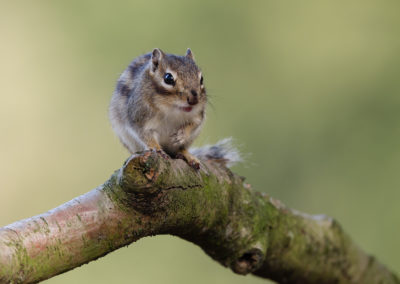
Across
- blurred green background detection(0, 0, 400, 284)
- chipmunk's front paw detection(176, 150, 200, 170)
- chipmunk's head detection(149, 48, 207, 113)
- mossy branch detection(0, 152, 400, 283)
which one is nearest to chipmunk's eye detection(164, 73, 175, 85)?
chipmunk's head detection(149, 48, 207, 113)

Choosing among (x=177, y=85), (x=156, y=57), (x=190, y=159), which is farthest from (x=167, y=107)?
(x=190, y=159)

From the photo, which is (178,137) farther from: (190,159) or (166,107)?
(190,159)

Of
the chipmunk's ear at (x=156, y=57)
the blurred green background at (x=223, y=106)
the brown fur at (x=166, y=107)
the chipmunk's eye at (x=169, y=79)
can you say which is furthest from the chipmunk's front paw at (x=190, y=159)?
the blurred green background at (x=223, y=106)

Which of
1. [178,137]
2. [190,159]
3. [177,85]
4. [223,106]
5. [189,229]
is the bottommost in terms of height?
[189,229]

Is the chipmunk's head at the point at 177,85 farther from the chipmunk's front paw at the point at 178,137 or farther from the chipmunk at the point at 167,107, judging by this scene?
the chipmunk's front paw at the point at 178,137

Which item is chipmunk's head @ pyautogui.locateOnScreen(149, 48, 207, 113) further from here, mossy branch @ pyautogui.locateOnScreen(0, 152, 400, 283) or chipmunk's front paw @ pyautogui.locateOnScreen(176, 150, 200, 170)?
mossy branch @ pyautogui.locateOnScreen(0, 152, 400, 283)

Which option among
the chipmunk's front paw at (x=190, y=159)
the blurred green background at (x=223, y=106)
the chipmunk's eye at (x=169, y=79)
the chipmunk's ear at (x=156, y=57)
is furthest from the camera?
the blurred green background at (x=223, y=106)

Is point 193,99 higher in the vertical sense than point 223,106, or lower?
lower
